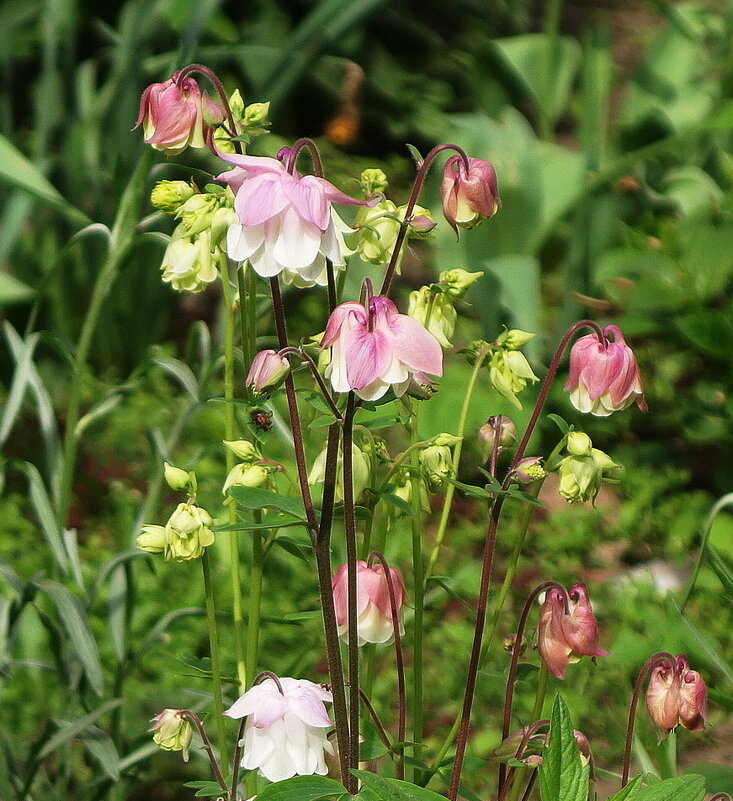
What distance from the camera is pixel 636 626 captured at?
174 cm

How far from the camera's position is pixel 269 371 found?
600 millimetres

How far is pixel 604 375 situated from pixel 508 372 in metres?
0.09

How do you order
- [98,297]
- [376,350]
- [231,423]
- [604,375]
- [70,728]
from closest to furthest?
[376,350] → [604,375] → [231,423] → [70,728] → [98,297]

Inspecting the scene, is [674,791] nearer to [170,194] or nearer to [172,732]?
[172,732]

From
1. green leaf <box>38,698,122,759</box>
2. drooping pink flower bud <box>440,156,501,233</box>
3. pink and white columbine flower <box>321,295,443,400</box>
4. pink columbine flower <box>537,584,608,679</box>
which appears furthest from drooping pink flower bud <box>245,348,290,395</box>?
green leaf <box>38,698,122,759</box>

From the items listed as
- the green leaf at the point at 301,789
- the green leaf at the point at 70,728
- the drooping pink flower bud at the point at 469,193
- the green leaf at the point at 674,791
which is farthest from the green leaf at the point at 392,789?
the green leaf at the point at 70,728

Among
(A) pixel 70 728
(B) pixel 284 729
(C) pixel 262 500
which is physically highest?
(C) pixel 262 500

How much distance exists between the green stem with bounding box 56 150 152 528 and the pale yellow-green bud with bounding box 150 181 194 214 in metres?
0.47

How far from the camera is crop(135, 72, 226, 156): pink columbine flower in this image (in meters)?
0.65

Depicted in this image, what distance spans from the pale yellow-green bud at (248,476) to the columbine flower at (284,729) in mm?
129

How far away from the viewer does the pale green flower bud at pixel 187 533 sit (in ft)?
2.17

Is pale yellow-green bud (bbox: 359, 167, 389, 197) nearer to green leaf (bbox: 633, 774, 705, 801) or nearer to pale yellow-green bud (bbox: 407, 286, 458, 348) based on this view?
pale yellow-green bud (bbox: 407, 286, 458, 348)

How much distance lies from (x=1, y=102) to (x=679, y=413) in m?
1.57

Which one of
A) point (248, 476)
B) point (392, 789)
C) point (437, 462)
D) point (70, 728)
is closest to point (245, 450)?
point (248, 476)
